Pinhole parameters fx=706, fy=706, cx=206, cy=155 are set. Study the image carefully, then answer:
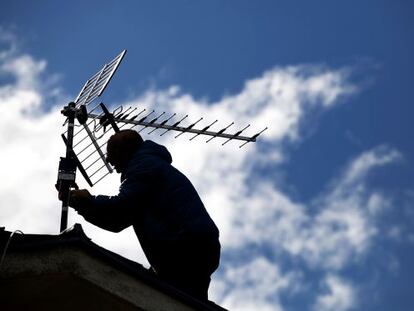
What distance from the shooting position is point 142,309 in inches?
162

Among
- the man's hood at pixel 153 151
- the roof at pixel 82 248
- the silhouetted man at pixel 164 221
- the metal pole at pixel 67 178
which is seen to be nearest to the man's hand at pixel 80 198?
the silhouetted man at pixel 164 221

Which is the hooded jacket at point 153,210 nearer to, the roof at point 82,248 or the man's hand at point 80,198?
the man's hand at point 80,198

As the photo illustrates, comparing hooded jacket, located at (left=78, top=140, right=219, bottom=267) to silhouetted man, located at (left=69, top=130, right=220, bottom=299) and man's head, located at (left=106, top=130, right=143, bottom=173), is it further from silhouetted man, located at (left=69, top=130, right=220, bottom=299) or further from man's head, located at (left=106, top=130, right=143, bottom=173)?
man's head, located at (left=106, top=130, right=143, bottom=173)

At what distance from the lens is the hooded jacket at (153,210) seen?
4891 mm

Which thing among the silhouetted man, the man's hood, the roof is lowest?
the roof

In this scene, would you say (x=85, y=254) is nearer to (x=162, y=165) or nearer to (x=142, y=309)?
(x=142, y=309)

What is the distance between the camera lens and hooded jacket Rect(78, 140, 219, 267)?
16.0ft

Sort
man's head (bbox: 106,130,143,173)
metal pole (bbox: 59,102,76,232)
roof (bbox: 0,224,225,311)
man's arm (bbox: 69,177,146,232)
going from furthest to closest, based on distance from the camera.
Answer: metal pole (bbox: 59,102,76,232) < man's head (bbox: 106,130,143,173) < man's arm (bbox: 69,177,146,232) < roof (bbox: 0,224,225,311)

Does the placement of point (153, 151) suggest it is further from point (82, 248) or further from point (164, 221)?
point (82, 248)

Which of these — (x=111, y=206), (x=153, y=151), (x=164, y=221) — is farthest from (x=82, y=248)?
(x=153, y=151)

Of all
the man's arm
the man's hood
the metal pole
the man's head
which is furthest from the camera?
the metal pole

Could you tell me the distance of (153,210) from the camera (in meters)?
5.00

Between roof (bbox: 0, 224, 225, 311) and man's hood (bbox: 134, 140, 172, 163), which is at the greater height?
man's hood (bbox: 134, 140, 172, 163)

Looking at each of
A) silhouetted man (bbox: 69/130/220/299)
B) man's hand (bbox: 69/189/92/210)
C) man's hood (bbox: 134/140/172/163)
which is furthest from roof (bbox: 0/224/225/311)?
man's hood (bbox: 134/140/172/163)
